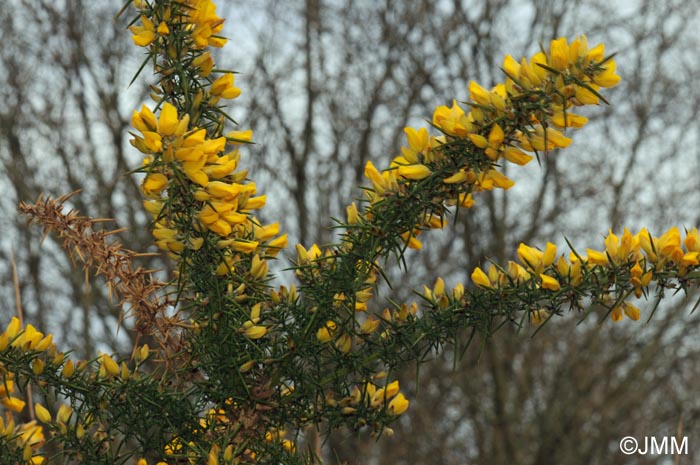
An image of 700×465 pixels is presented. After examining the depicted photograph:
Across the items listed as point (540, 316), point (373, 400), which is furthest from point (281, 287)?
point (540, 316)

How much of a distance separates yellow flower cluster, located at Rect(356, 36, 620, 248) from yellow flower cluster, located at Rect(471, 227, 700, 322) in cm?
17

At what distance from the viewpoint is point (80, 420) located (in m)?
1.76

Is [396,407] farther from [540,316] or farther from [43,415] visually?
[43,415]

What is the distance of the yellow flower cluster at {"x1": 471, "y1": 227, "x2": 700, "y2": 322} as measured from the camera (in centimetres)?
149

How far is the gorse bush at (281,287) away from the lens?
4.71 feet

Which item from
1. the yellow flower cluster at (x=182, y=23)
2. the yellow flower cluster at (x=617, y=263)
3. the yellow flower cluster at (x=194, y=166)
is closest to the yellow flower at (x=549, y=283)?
the yellow flower cluster at (x=617, y=263)

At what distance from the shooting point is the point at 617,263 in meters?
1.53

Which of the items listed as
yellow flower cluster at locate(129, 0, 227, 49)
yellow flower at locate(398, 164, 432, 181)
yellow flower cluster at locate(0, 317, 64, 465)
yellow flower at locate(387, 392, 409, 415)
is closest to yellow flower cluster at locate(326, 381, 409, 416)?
yellow flower at locate(387, 392, 409, 415)

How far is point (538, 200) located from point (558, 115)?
7342 millimetres

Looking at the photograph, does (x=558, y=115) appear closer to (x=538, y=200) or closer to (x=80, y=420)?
(x=80, y=420)

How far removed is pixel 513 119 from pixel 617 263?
32 centimetres

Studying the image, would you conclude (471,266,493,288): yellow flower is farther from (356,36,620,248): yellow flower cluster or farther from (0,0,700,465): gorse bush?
(356,36,620,248): yellow flower cluster

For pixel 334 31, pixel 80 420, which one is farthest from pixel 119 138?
pixel 80 420

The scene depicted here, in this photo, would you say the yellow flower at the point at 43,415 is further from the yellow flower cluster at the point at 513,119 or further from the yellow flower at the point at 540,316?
the yellow flower at the point at 540,316
